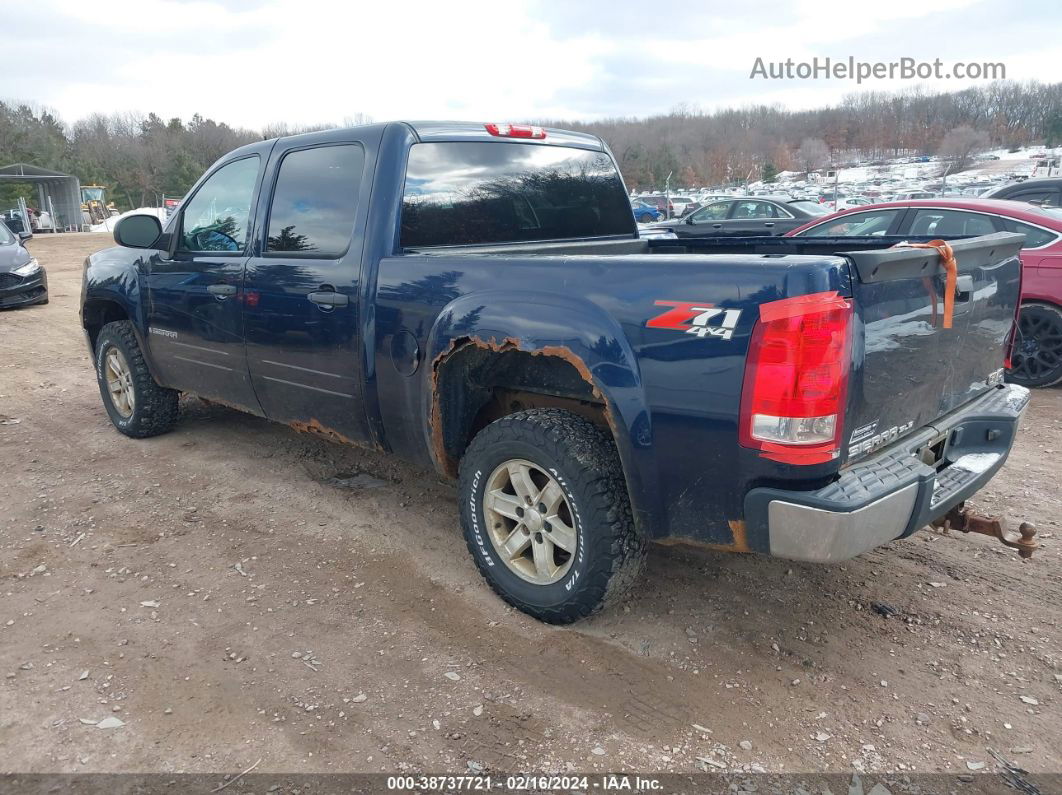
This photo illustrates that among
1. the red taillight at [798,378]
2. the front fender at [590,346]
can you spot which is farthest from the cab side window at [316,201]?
the red taillight at [798,378]

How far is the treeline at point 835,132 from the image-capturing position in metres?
63.8

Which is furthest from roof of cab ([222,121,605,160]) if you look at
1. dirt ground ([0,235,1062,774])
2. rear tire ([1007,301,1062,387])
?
rear tire ([1007,301,1062,387])

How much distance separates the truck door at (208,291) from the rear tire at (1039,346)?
20.3 ft

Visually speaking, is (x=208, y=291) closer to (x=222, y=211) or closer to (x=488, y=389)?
(x=222, y=211)

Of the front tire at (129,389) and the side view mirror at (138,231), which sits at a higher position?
the side view mirror at (138,231)

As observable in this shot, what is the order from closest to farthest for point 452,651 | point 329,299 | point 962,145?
1. point 452,651
2. point 329,299
3. point 962,145

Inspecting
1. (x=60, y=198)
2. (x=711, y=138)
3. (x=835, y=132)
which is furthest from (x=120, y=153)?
(x=835, y=132)

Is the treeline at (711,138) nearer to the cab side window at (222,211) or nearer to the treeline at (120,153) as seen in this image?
the treeline at (120,153)

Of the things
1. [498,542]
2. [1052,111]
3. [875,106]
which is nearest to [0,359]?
[498,542]

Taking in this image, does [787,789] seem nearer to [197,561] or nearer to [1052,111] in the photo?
[197,561]

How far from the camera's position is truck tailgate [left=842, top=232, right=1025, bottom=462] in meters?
2.40

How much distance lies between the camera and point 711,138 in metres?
75.6

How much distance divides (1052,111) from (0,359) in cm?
7525

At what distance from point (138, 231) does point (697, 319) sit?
3.77 meters
